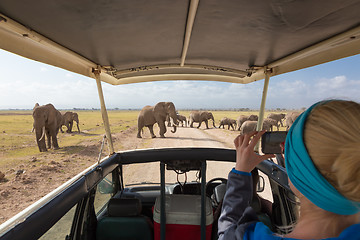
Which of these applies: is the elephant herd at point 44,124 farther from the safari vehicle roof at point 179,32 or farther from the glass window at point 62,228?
the glass window at point 62,228

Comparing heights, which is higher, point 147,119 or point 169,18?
point 169,18

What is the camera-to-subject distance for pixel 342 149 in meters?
0.53

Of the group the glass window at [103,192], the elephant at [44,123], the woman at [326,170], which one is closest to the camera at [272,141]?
the woman at [326,170]

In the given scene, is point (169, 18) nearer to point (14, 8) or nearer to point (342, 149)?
point (14, 8)

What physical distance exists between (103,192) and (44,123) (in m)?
17.1

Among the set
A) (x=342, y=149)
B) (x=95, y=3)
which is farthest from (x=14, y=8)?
(x=342, y=149)

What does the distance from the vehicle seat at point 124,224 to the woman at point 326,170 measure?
4.73 ft

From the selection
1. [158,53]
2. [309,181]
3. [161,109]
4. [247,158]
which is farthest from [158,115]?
[309,181]

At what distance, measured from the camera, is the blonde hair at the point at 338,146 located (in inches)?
20.8

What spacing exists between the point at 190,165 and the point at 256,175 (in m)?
0.75

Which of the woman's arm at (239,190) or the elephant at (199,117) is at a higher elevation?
the woman's arm at (239,190)

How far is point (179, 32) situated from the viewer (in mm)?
1646

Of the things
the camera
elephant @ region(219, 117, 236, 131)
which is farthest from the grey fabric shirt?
elephant @ region(219, 117, 236, 131)

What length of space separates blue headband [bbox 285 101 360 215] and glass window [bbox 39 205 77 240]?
1559mm
